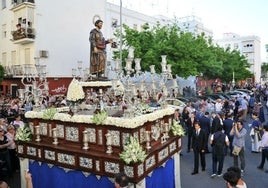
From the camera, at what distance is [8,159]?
9.50 m

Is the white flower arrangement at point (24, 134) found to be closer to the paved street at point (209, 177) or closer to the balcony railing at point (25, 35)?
the paved street at point (209, 177)

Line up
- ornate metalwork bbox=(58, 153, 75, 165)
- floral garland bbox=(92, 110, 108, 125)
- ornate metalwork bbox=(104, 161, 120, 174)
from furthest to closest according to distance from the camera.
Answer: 1. ornate metalwork bbox=(58, 153, 75, 165)
2. floral garland bbox=(92, 110, 108, 125)
3. ornate metalwork bbox=(104, 161, 120, 174)

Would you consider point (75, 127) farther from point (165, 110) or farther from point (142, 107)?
point (165, 110)

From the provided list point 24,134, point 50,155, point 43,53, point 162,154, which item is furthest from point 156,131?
point 43,53

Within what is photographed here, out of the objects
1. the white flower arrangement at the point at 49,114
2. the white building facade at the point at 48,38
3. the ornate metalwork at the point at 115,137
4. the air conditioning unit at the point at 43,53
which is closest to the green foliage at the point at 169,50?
the white building facade at the point at 48,38

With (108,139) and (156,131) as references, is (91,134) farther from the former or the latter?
(156,131)

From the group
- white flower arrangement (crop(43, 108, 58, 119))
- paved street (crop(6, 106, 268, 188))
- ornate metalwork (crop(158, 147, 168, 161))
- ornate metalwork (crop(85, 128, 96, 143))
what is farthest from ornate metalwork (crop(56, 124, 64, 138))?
paved street (crop(6, 106, 268, 188))

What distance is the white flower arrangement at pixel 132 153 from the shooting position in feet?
19.4

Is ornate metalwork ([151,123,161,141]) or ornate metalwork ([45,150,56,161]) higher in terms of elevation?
ornate metalwork ([151,123,161,141])

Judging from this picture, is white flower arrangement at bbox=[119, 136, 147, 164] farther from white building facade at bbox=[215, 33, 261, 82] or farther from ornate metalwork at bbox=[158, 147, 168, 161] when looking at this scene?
white building facade at bbox=[215, 33, 261, 82]

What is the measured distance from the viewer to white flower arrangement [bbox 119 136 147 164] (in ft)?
19.4

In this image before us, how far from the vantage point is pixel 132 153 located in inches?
234

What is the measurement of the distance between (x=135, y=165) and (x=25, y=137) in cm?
360

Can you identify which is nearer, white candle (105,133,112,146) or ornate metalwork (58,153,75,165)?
white candle (105,133,112,146)
